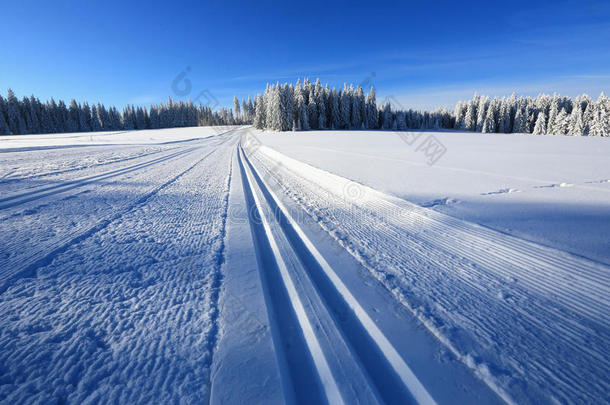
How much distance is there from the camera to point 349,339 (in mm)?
2115

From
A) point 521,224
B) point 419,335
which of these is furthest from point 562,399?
point 521,224

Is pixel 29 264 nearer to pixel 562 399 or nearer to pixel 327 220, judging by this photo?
pixel 327 220

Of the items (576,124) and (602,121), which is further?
(576,124)

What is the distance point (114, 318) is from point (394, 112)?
7236cm

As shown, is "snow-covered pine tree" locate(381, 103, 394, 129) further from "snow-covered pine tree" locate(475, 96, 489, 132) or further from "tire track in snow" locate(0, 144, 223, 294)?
"tire track in snow" locate(0, 144, 223, 294)

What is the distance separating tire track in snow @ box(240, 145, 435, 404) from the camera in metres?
1.68

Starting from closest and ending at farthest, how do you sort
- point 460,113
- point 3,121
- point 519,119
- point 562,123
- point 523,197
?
1. point 523,197
2. point 562,123
3. point 3,121
4. point 519,119
5. point 460,113

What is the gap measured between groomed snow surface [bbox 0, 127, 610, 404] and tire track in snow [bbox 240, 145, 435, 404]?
1 centimetres

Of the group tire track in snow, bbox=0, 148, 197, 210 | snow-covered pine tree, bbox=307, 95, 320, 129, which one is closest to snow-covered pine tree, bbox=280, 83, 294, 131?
snow-covered pine tree, bbox=307, 95, 320, 129

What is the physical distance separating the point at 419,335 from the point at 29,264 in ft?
Answer: 15.5

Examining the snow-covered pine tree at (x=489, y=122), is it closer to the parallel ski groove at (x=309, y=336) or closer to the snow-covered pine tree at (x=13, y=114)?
Result: the parallel ski groove at (x=309, y=336)

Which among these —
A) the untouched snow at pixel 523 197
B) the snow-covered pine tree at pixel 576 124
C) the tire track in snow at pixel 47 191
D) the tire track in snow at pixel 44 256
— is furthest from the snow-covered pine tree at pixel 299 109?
the snow-covered pine tree at pixel 576 124

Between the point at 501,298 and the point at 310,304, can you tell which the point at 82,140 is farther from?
the point at 501,298

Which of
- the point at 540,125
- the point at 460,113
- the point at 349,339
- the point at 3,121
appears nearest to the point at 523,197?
the point at 349,339
